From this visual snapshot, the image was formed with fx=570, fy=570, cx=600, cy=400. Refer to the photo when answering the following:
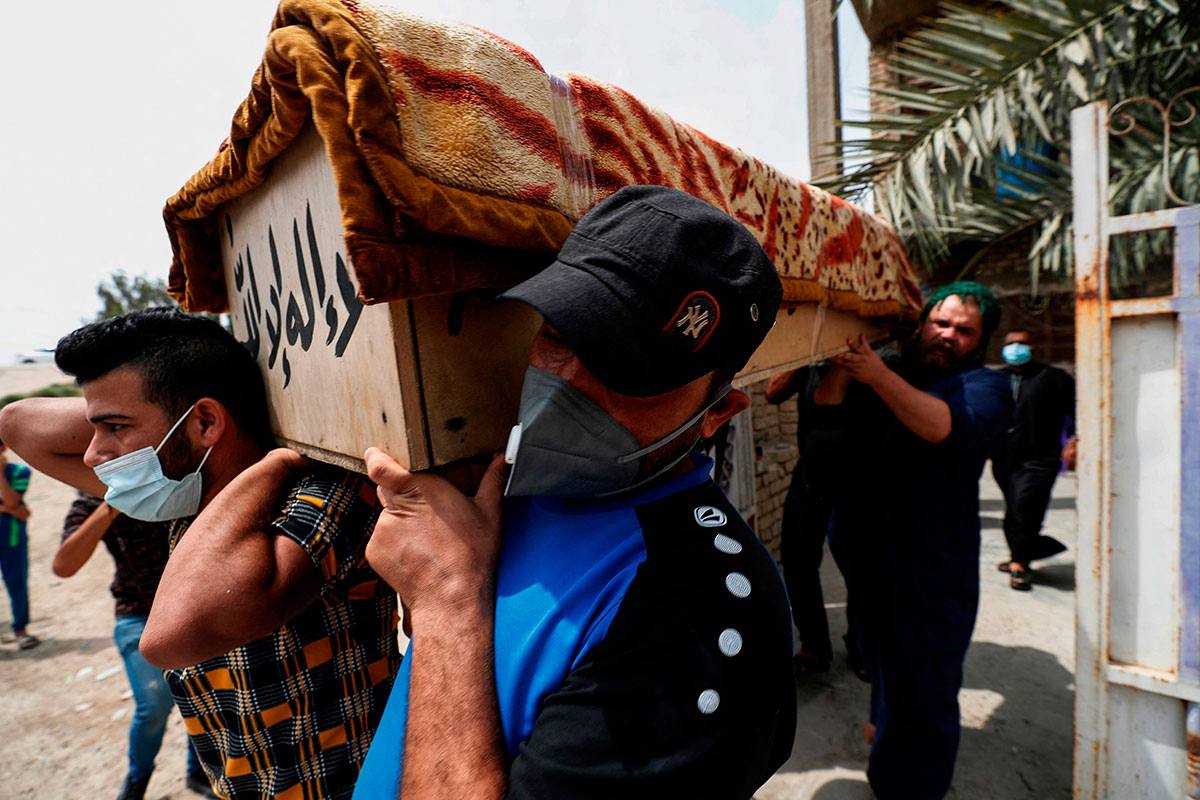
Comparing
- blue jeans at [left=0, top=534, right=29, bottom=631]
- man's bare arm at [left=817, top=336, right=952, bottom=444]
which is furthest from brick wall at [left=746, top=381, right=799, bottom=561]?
blue jeans at [left=0, top=534, right=29, bottom=631]

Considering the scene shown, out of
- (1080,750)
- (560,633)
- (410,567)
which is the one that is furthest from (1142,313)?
(410,567)

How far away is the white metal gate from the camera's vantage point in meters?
1.79

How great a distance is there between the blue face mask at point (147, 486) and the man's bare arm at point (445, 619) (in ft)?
2.33

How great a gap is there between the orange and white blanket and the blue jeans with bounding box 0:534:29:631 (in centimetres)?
588

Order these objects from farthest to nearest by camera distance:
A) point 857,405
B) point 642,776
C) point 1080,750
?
point 857,405 < point 1080,750 < point 642,776

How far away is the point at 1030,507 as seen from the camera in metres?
4.61

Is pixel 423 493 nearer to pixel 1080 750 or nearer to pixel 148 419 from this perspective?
pixel 148 419

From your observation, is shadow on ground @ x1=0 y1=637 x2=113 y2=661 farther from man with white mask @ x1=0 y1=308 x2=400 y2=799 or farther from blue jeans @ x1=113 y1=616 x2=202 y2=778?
man with white mask @ x1=0 y1=308 x2=400 y2=799

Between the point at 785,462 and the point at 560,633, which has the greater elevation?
the point at 560,633

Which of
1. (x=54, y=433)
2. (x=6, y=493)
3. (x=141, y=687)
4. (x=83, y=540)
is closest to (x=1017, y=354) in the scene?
(x=54, y=433)

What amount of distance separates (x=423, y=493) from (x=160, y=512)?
862mm

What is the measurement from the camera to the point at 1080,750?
6.85 ft

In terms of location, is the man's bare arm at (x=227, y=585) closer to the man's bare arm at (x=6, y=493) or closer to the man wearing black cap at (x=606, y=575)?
the man wearing black cap at (x=606, y=575)

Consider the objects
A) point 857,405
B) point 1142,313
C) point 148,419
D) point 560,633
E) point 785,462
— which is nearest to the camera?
point 560,633
